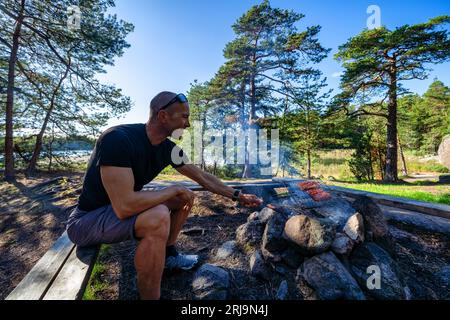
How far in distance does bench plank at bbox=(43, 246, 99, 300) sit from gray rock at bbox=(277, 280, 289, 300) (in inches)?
52.4

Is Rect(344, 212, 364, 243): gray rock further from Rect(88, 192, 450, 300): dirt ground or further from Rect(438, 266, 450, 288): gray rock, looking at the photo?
Rect(438, 266, 450, 288): gray rock

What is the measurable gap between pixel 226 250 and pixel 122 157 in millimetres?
1374

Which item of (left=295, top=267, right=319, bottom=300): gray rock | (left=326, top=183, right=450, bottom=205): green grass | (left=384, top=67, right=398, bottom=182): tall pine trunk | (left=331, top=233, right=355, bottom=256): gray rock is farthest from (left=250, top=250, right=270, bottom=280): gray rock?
(left=384, top=67, right=398, bottom=182): tall pine trunk

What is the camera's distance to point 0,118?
954 cm

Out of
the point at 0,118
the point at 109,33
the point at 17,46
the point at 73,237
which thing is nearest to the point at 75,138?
the point at 0,118

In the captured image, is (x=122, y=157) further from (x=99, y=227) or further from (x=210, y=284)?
(x=210, y=284)

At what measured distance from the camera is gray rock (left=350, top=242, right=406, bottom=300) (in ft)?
5.07

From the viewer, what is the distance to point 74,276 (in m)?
1.42

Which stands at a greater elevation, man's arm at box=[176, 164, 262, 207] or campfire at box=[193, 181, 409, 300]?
man's arm at box=[176, 164, 262, 207]

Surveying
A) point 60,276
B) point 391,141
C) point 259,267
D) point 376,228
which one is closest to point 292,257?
point 259,267

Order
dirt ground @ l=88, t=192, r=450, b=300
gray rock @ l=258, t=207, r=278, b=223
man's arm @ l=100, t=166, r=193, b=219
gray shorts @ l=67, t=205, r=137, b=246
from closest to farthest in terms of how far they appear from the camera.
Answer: man's arm @ l=100, t=166, r=193, b=219 → gray shorts @ l=67, t=205, r=137, b=246 → dirt ground @ l=88, t=192, r=450, b=300 → gray rock @ l=258, t=207, r=278, b=223

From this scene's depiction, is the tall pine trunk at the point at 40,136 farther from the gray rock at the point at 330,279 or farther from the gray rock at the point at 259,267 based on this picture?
the gray rock at the point at 330,279

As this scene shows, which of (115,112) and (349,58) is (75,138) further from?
(349,58)
